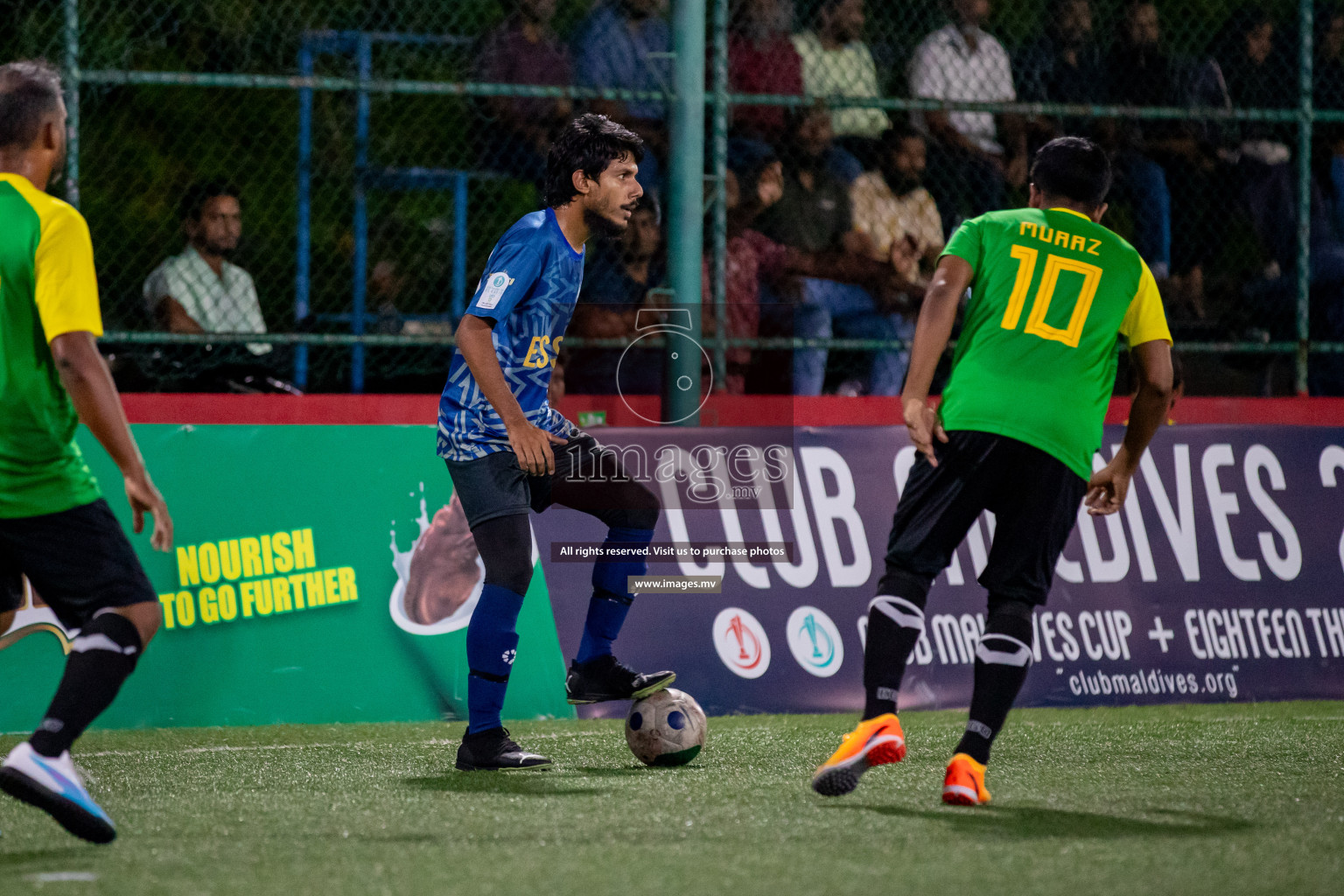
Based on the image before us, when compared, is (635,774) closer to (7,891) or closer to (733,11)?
(7,891)

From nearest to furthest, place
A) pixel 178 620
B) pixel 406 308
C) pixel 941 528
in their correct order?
pixel 941 528
pixel 178 620
pixel 406 308

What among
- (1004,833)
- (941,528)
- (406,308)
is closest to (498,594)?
(941,528)

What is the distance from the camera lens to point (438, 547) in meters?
7.20

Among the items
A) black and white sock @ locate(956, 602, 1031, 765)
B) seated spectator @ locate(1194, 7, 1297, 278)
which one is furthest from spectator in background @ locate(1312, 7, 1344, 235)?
black and white sock @ locate(956, 602, 1031, 765)

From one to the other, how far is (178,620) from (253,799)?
214 cm

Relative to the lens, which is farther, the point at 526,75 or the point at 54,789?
the point at 526,75

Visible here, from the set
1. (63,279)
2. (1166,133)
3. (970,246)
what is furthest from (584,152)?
(1166,133)

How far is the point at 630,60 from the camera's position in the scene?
8250 millimetres

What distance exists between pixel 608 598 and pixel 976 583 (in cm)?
231

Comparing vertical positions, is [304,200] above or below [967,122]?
below

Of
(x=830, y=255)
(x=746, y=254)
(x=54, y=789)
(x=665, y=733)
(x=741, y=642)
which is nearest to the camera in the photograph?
(x=54, y=789)

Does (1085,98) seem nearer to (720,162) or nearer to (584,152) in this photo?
(720,162)

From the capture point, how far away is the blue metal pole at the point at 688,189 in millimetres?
7875

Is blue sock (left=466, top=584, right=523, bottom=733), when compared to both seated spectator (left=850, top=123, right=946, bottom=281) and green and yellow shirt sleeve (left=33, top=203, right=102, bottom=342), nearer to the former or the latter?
green and yellow shirt sleeve (left=33, top=203, right=102, bottom=342)
